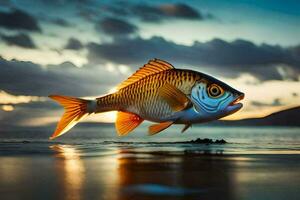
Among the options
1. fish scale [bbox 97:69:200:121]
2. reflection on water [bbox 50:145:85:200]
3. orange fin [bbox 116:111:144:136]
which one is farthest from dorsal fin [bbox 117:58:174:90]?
reflection on water [bbox 50:145:85:200]

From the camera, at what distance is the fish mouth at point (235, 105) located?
30.0 ft

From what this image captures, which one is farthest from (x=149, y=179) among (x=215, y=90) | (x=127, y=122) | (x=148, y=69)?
(x=148, y=69)

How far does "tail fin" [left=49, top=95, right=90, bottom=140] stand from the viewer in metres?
9.49

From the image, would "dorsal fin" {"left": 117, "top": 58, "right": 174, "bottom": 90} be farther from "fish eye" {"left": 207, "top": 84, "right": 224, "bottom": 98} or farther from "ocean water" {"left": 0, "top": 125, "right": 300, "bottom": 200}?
"ocean water" {"left": 0, "top": 125, "right": 300, "bottom": 200}

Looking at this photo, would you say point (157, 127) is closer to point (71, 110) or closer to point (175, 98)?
point (175, 98)

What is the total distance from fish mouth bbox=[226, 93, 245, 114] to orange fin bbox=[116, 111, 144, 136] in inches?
63.7

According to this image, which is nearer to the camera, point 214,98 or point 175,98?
point 175,98

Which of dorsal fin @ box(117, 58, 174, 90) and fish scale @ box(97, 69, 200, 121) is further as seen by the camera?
dorsal fin @ box(117, 58, 174, 90)

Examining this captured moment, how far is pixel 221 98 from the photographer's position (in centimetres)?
921

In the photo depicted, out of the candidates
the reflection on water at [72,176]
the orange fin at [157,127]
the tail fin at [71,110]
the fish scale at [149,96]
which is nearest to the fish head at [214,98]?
the fish scale at [149,96]

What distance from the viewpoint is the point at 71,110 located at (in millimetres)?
9648

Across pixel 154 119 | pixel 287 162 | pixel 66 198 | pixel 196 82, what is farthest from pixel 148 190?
pixel 287 162

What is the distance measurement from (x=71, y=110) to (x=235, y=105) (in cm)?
310

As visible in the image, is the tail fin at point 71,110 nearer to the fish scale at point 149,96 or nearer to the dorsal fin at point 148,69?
the fish scale at point 149,96
